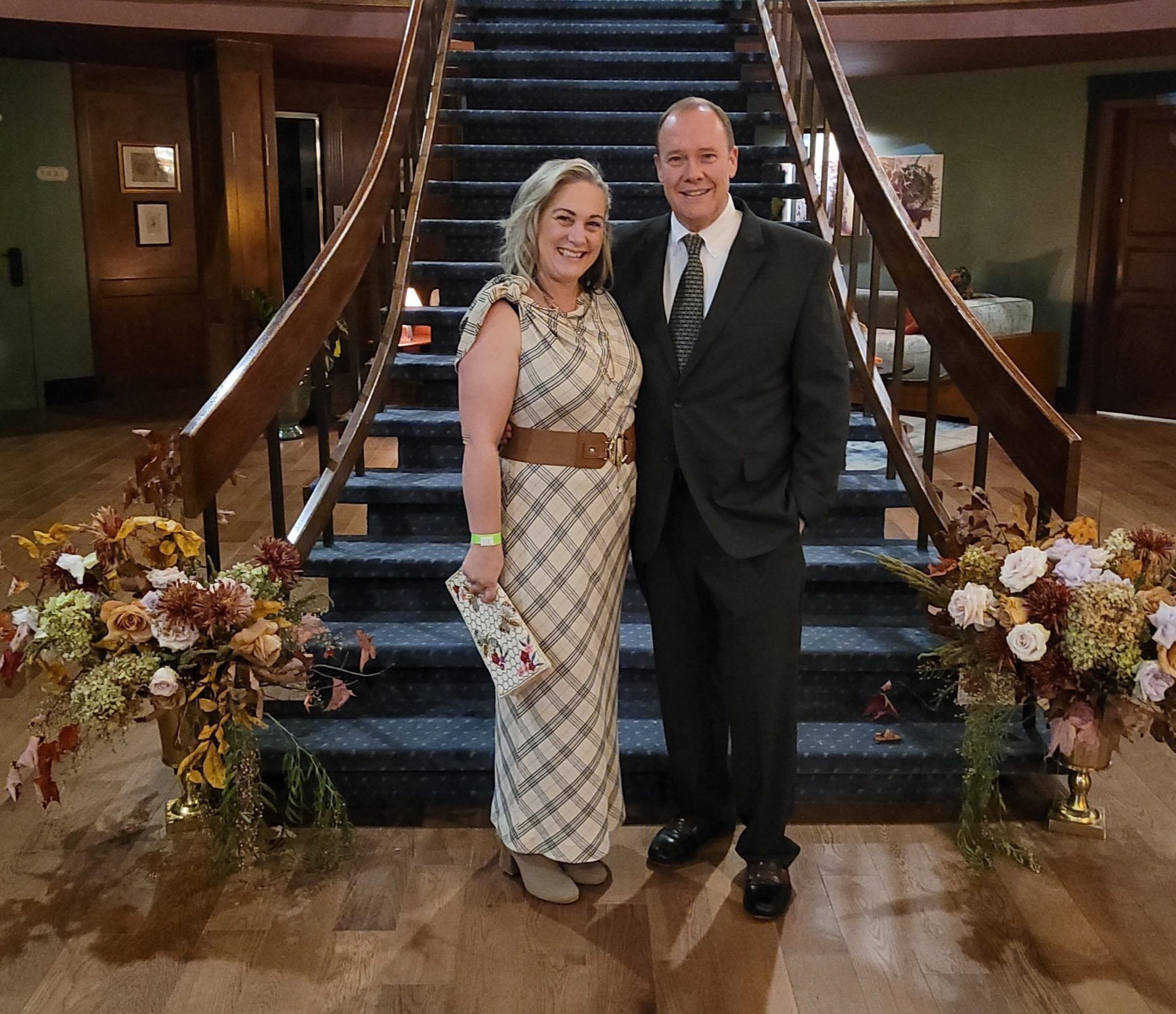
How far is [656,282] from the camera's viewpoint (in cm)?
249

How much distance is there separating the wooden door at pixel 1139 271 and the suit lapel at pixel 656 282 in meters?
7.18

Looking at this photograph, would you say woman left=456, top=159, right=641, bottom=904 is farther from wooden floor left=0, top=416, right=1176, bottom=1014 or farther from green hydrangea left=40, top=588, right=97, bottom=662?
green hydrangea left=40, top=588, right=97, bottom=662

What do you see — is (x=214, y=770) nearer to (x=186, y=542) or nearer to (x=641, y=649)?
(x=186, y=542)

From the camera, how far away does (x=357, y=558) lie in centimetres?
348

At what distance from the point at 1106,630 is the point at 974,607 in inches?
10.1

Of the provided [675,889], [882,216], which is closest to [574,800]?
[675,889]

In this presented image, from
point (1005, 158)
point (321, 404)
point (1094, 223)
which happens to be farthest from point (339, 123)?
point (321, 404)

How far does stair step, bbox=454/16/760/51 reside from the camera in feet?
20.2

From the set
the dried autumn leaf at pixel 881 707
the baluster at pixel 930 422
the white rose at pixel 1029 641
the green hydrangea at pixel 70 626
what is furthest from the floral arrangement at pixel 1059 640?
the green hydrangea at pixel 70 626

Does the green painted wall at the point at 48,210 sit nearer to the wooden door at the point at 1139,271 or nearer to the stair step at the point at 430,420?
the stair step at the point at 430,420

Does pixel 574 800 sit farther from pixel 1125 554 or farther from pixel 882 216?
pixel 882 216

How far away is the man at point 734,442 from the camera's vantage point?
93.8 inches

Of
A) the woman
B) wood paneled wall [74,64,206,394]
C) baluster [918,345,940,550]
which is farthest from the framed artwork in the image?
the woman

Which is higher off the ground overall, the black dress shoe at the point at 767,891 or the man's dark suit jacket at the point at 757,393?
the man's dark suit jacket at the point at 757,393
